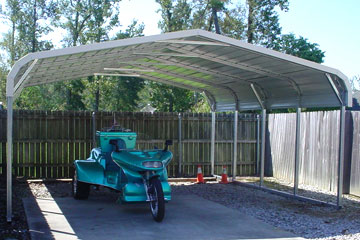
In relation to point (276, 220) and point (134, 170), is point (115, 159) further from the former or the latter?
point (276, 220)

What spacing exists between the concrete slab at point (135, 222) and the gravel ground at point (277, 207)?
1.08 ft

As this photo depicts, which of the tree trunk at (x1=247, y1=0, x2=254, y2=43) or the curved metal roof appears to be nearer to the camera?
the curved metal roof

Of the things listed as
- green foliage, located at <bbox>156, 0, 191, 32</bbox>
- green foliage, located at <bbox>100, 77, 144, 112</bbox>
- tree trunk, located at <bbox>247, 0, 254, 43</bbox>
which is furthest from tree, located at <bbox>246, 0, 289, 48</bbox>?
green foliage, located at <bbox>100, 77, 144, 112</bbox>

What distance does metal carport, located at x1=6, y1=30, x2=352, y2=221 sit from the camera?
7.36 meters

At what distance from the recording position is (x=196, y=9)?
94.6 feet

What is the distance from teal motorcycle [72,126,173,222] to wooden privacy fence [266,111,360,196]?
4.72 metres

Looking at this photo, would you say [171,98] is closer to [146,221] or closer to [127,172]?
[127,172]

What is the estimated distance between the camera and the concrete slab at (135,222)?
6.56 meters

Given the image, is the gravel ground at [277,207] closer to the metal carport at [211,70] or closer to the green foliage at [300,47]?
the metal carport at [211,70]

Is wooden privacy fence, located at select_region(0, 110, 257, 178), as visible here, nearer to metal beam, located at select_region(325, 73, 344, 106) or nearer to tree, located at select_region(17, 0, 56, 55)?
metal beam, located at select_region(325, 73, 344, 106)

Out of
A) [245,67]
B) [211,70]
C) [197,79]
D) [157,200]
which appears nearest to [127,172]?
[157,200]

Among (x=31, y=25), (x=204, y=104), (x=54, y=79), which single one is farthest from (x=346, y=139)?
(x=31, y=25)

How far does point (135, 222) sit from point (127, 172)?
1.05 meters

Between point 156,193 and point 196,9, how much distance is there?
908 inches
